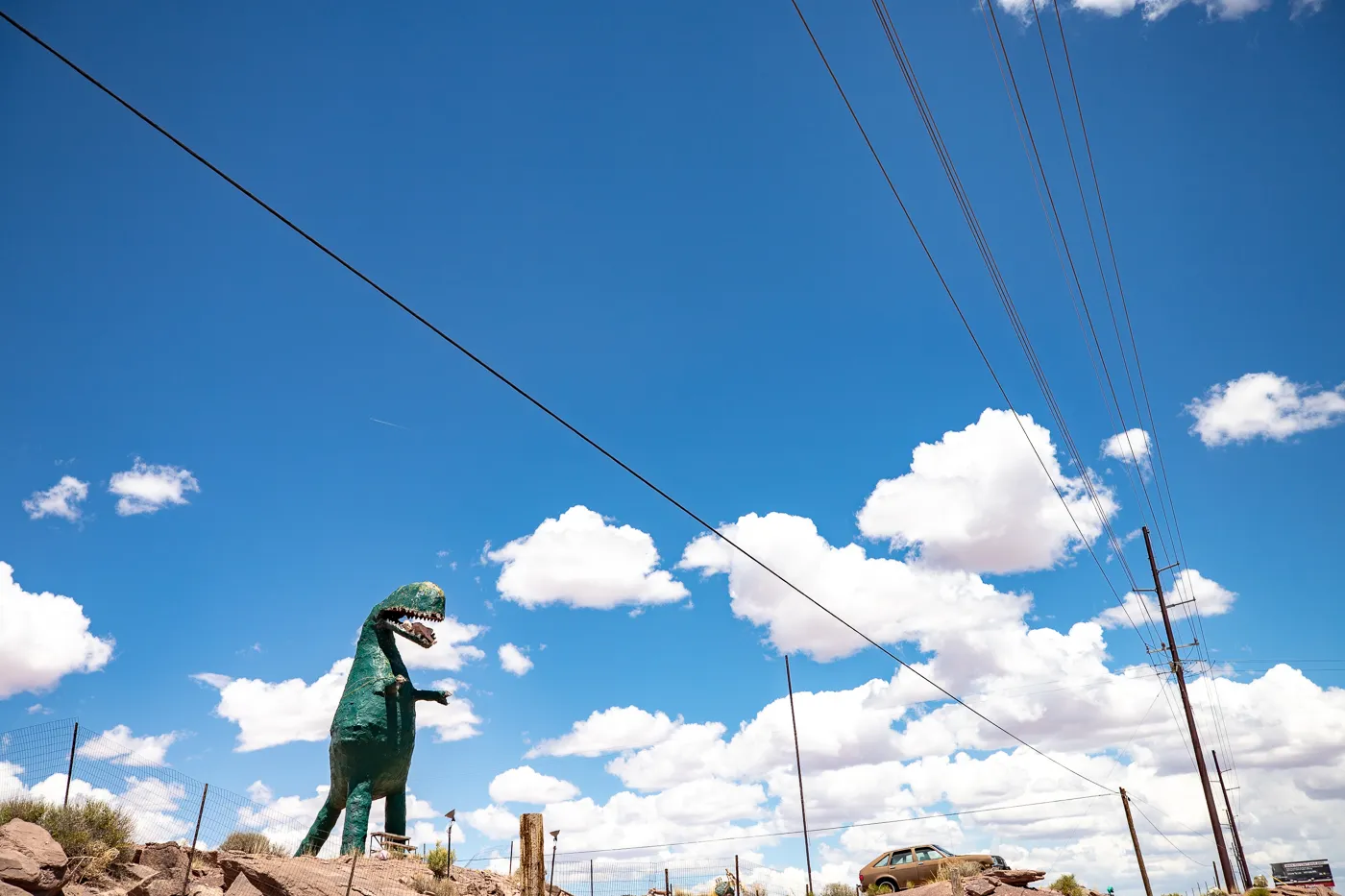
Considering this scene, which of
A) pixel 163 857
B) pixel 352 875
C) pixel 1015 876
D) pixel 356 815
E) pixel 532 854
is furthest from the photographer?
pixel 1015 876

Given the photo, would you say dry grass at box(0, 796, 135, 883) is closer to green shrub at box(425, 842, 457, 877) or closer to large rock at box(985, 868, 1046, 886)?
green shrub at box(425, 842, 457, 877)

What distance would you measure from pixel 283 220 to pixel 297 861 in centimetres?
1395

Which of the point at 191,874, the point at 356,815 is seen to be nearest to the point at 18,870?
the point at 191,874

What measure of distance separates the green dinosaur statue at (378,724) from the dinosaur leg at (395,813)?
22mm

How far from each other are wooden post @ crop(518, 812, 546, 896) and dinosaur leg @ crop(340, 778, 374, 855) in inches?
425

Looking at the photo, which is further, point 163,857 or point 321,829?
point 321,829

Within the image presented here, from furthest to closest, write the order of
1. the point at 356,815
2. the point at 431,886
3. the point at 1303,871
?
the point at 1303,871, the point at 356,815, the point at 431,886

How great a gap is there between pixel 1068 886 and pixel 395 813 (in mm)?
18373

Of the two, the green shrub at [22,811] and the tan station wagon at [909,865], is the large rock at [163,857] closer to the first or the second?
the green shrub at [22,811]

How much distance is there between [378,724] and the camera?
20141 mm

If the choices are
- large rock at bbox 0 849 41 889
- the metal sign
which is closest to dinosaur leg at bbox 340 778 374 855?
large rock at bbox 0 849 41 889

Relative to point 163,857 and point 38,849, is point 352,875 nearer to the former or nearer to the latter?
point 38,849

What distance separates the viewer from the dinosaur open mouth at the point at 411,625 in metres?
21.2

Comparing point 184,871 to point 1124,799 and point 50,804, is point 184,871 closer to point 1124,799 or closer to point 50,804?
point 50,804
